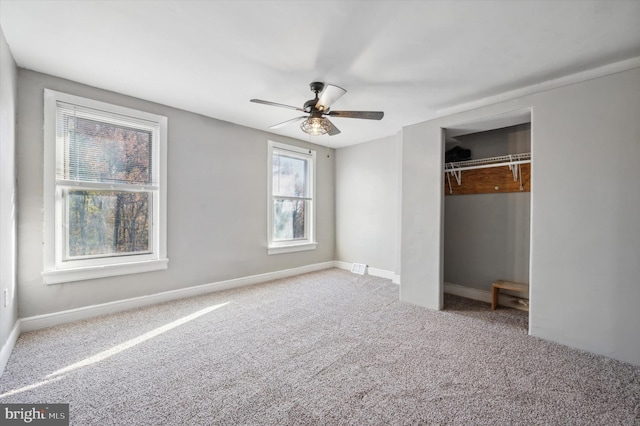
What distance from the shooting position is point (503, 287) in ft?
10.7

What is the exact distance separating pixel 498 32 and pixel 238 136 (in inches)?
132

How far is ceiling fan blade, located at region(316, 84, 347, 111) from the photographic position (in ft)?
8.06

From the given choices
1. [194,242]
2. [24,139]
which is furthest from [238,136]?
[24,139]

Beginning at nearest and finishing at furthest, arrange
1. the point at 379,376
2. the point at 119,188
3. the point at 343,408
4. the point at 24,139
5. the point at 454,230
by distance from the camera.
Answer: the point at 343,408
the point at 379,376
the point at 24,139
the point at 119,188
the point at 454,230

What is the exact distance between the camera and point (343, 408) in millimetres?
1649

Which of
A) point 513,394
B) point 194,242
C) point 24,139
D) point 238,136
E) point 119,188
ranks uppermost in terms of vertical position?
point 238,136

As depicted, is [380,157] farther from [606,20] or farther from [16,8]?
[16,8]

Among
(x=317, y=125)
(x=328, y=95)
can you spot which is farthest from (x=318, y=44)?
(x=317, y=125)

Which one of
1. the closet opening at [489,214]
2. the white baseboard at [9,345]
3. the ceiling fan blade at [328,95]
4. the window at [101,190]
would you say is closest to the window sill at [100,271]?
the window at [101,190]

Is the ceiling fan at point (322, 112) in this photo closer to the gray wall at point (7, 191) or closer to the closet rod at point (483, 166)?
the closet rod at point (483, 166)

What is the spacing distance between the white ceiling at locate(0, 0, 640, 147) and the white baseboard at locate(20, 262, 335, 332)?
2.38 m

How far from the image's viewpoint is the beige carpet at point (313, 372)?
162 cm

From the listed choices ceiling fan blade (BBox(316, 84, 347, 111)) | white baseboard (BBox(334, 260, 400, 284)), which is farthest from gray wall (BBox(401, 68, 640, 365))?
white baseboard (BBox(334, 260, 400, 284))

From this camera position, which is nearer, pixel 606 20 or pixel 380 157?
pixel 606 20
